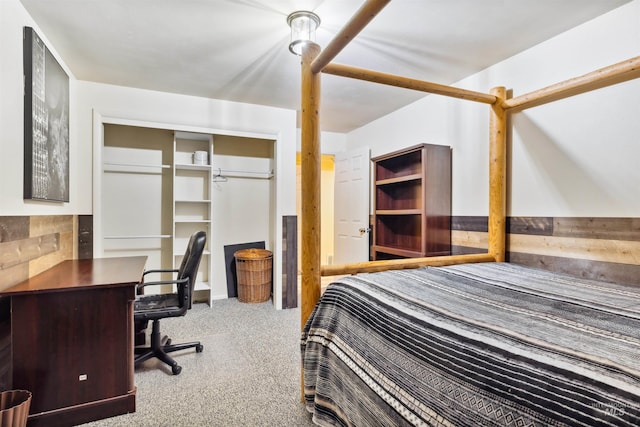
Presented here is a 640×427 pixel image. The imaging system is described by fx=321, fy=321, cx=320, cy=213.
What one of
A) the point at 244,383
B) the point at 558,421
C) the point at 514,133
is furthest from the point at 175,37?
the point at 558,421

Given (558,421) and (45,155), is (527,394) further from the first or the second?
(45,155)

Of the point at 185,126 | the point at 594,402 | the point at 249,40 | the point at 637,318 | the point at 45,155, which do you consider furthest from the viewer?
the point at 185,126

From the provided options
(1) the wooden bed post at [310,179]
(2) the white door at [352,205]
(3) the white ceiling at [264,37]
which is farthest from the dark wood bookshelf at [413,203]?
(1) the wooden bed post at [310,179]

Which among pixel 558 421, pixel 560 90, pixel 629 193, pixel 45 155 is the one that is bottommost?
pixel 558 421

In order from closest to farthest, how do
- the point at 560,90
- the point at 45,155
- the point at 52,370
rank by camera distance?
1. the point at 52,370
2. the point at 560,90
3. the point at 45,155

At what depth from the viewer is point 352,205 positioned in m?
4.27

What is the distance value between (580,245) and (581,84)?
3.23 feet

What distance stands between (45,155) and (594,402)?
2.93 meters

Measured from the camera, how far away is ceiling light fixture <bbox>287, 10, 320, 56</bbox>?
1995mm

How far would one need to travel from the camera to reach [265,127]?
374cm

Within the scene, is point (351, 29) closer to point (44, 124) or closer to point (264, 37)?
point (264, 37)

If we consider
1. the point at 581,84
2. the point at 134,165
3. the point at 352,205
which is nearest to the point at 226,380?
the point at 134,165

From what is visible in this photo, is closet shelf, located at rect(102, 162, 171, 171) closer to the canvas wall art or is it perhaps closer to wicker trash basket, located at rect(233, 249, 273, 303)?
the canvas wall art

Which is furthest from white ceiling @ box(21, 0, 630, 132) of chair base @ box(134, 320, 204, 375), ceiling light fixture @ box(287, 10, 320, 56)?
chair base @ box(134, 320, 204, 375)
